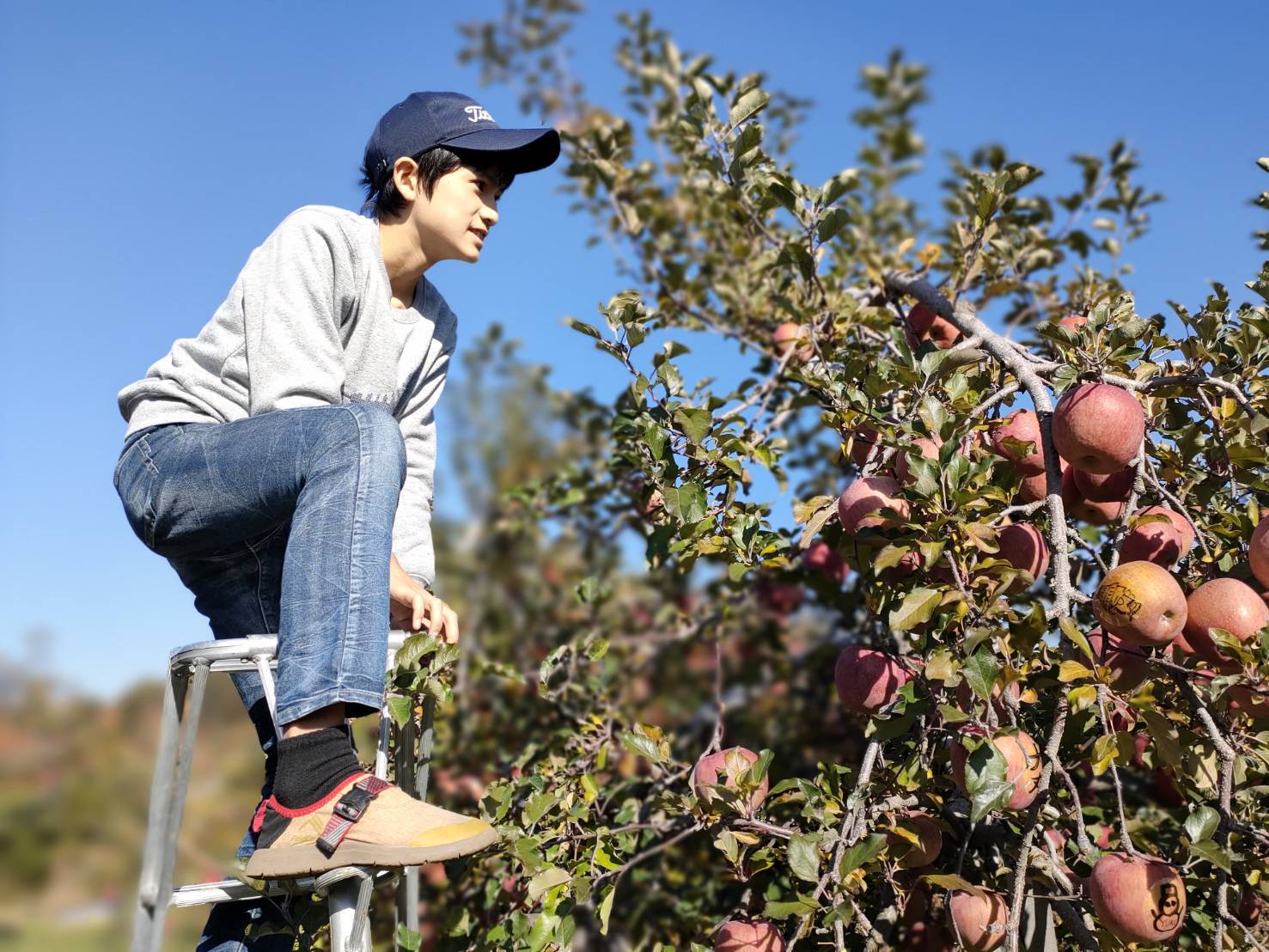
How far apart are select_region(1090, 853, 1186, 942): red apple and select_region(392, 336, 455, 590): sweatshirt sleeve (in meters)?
1.21

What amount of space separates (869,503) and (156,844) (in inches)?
42.8

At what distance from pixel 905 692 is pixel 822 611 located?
2107mm

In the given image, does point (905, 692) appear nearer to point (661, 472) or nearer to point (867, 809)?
point (867, 809)

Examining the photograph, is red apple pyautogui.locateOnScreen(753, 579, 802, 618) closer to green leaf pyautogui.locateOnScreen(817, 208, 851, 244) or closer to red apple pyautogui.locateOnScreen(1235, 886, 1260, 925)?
green leaf pyautogui.locateOnScreen(817, 208, 851, 244)

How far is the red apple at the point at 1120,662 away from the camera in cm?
145

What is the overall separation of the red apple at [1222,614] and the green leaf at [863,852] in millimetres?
526

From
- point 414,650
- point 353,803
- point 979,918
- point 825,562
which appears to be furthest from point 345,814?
point 825,562

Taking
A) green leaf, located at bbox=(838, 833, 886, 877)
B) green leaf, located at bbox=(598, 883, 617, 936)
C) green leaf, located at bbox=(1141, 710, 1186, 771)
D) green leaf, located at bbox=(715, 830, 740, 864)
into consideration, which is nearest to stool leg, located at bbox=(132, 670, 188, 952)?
green leaf, located at bbox=(598, 883, 617, 936)

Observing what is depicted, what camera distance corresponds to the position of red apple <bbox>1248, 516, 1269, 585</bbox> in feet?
4.66

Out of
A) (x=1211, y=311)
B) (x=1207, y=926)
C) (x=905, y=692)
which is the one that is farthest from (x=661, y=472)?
(x=1207, y=926)

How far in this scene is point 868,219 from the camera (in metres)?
3.60

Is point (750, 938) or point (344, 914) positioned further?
point (750, 938)

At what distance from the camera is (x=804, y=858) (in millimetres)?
1376

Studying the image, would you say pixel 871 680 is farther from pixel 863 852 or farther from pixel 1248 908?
pixel 1248 908
